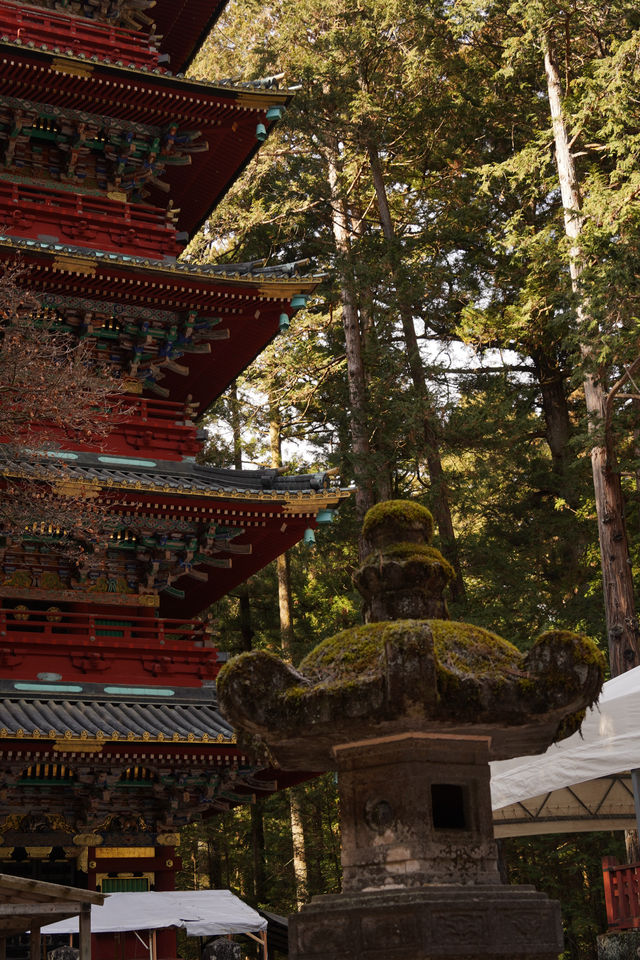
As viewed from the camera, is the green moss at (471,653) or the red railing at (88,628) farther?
the red railing at (88,628)

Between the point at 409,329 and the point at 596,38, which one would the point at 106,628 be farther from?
the point at 596,38

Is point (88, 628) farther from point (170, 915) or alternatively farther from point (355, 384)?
point (355, 384)

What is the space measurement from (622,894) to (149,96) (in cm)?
1264

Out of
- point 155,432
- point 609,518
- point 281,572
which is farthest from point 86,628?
point 281,572

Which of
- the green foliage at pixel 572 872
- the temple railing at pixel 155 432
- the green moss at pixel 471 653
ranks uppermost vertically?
the temple railing at pixel 155 432

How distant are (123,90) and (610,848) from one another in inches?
639

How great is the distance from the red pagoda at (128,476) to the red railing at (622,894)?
476 cm

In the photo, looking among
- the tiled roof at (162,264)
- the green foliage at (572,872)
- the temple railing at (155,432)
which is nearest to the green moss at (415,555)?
the temple railing at (155,432)

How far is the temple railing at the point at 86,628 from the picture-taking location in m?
14.8

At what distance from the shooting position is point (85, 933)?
8430mm

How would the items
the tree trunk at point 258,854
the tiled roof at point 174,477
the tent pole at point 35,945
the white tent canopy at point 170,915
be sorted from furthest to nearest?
the tree trunk at point 258,854, the tiled roof at point 174,477, the white tent canopy at point 170,915, the tent pole at point 35,945

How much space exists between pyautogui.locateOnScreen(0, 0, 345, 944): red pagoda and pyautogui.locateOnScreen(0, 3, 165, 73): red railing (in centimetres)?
4

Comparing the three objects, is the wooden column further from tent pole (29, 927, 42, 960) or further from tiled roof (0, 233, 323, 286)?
tiled roof (0, 233, 323, 286)

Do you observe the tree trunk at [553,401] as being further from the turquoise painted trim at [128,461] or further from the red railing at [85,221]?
the turquoise painted trim at [128,461]
